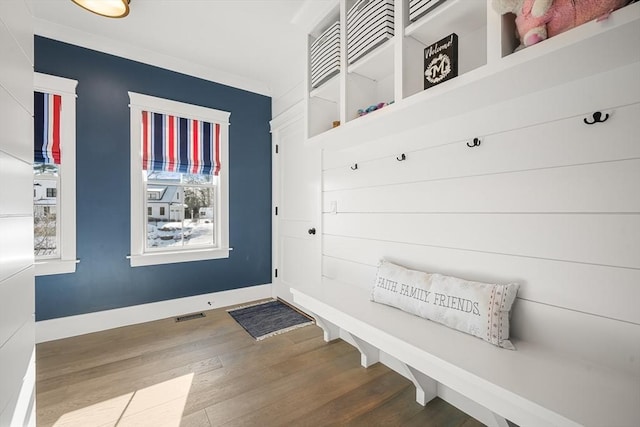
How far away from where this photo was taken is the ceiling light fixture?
1808 mm

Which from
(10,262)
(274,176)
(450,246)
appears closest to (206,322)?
(274,176)

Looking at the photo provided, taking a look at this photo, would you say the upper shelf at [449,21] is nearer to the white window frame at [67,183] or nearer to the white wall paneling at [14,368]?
the white wall paneling at [14,368]

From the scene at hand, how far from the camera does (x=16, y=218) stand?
3.17 feet

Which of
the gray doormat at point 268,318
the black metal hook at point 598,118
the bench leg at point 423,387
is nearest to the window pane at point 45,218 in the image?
the gray doormat at point 268,318

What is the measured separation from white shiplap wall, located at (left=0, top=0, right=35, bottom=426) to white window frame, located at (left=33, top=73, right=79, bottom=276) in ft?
5.60

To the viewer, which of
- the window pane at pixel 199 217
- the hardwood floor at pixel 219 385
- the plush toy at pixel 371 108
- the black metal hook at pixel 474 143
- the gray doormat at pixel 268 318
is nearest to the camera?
the black metal hook at pixel 474 143

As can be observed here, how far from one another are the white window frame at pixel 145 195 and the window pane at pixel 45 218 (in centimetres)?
58

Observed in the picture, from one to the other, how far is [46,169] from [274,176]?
216 centimetres

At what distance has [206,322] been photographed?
288 centimetres

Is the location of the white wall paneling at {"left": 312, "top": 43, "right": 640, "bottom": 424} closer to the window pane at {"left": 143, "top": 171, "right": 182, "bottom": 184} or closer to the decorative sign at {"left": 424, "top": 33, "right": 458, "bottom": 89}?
the decorative sign at {"left": 424, "top": 33, "right": 458, "bottom": 89}

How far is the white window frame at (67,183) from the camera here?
8.25ft

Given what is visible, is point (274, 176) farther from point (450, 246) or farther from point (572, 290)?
point (572, 290)

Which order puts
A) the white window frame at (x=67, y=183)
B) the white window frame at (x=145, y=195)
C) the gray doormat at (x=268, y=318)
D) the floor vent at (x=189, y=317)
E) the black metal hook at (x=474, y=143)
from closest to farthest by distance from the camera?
the black metal hook at (x=474, y=143) → the white window frame at (x=67, y=183) → the gray doormat at (x=268, y=318) → the white window frame at (x=145, y=195) → the floor vent at (x=189, y=317)

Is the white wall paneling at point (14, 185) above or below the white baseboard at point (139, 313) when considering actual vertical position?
above
